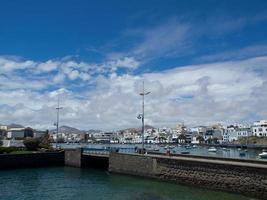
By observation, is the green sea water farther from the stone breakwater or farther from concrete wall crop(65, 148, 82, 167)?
concrete wall crop(65, 148, 82, 167)

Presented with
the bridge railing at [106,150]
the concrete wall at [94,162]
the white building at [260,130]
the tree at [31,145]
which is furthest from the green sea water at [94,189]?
the white building at [260,130]

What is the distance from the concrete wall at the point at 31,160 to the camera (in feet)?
192

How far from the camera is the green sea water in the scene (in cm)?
3316

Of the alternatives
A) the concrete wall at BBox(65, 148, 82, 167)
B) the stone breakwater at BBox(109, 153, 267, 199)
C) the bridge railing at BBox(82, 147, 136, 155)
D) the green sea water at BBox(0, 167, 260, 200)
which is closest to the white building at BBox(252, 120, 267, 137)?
the bridge railing at BBox(82, 147, 136, 155)

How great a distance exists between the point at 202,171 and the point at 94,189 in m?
11.2

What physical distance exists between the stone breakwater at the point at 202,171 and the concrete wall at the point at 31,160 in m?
16.1

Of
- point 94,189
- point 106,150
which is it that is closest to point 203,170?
point 94,189

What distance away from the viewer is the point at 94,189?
124 ft

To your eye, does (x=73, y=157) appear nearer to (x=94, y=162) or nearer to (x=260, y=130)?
(x=94, y=162)

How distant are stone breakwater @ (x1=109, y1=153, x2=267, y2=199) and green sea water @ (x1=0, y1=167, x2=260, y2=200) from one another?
109cm

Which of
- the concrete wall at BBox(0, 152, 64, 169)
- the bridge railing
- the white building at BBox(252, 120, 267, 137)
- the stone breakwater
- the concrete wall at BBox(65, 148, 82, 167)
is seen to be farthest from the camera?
the white building at BBox(252, 120, 267, 137)

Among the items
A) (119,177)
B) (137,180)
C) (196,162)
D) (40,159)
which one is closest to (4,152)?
(40,159)

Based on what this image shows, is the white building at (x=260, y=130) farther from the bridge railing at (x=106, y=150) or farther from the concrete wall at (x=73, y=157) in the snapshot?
the concrete wall at (x=73, y=157)

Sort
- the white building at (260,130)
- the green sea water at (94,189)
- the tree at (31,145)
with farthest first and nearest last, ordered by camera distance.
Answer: the white building at (260,130) → the tree at (31,145) → the green sea water at (94,189)
